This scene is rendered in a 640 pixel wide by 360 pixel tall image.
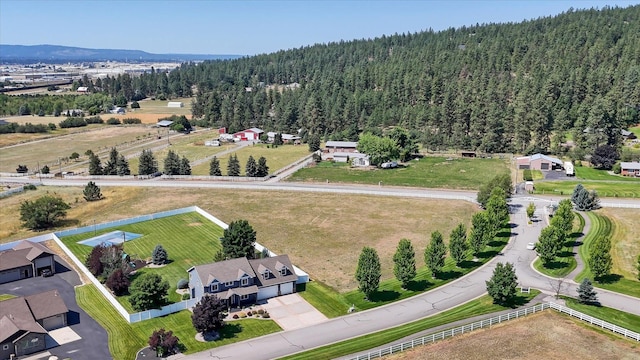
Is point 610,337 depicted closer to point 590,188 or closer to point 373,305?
point 373,305

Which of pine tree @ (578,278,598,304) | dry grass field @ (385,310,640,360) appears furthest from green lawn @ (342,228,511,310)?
pine tree @ (578,278,598,304)

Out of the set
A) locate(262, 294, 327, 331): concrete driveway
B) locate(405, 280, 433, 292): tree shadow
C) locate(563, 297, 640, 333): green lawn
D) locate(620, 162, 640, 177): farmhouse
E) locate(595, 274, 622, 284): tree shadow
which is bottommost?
locate(262, 294, 327, 331): concrete driveway

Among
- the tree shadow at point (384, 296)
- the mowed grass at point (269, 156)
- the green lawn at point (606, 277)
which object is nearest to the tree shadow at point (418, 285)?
the tree shadow at point (384, 296)

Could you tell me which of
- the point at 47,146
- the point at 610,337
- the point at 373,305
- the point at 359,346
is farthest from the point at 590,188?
the point at 47,146

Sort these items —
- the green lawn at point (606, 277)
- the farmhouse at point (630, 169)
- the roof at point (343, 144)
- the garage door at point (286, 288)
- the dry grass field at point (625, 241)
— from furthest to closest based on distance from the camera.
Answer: the roof at point (343, 144)
the farmhouse at point (630, 169)
the dry grass field at point (625, 241)
the garage door at point (286, 288)
the green lawn at point (606, 277)

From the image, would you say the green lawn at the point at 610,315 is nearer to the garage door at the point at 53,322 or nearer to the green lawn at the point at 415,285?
the green lawn at the point at 415,285

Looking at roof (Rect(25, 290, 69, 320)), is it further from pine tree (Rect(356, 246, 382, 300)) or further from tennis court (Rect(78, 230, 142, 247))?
pine tree (Rect(356, 246, 382, 300))
